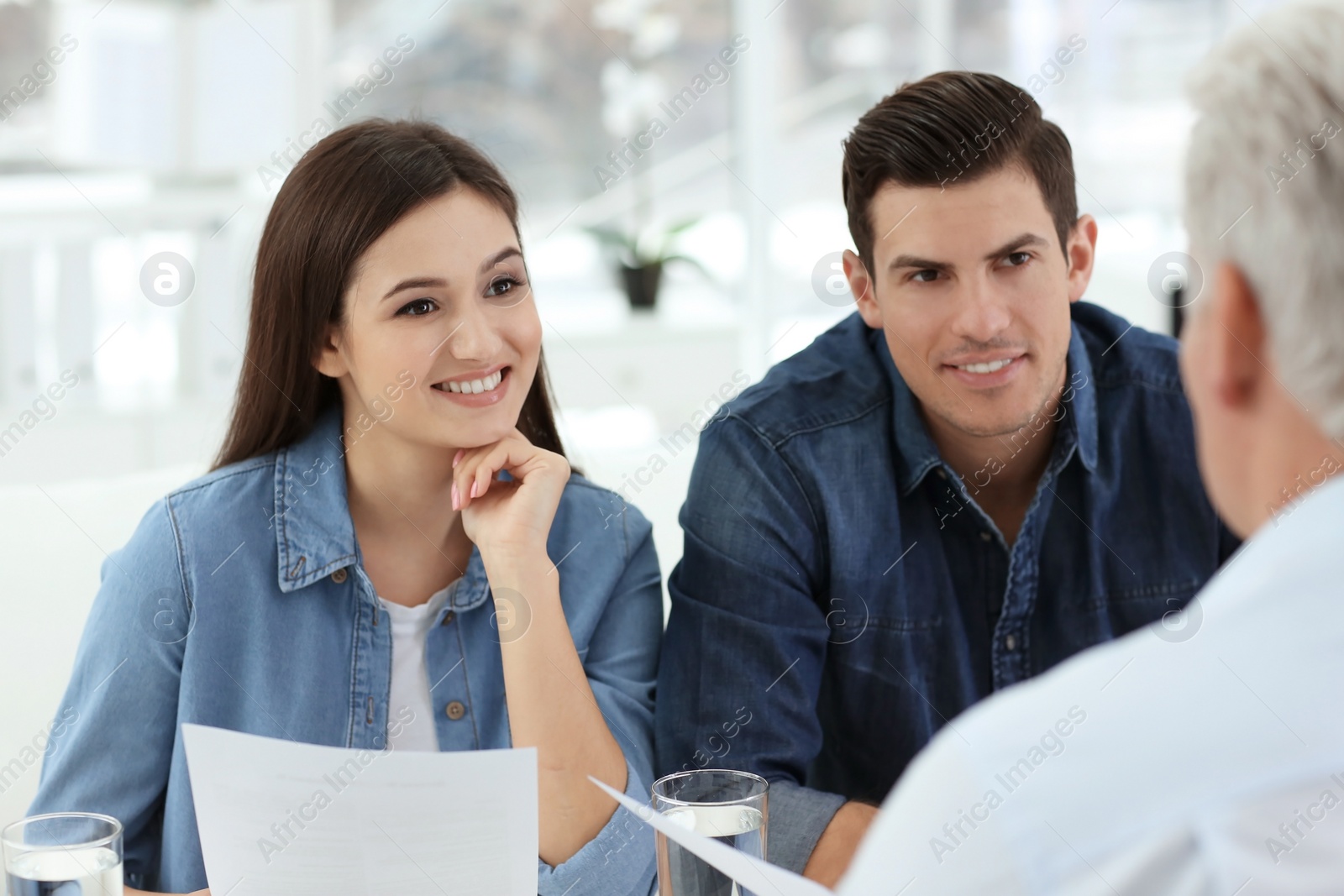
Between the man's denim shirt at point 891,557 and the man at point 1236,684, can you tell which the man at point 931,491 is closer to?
the man's denim shirt at point 891,557

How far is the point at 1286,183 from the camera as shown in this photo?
0.66 metres

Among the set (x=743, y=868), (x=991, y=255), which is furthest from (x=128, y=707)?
(x=991, y=255)

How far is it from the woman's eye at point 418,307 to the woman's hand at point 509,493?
0.19m

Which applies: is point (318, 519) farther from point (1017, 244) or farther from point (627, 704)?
point (1017, 244)

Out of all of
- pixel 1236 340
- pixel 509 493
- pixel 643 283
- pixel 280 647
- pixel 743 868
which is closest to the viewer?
pixel 1236 340

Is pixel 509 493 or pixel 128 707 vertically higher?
pixel 509 493

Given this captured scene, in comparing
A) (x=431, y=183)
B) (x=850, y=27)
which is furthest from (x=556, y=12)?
(x=431, y=183)

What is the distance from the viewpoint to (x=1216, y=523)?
71.1 inches

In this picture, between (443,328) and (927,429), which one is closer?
(443,328)

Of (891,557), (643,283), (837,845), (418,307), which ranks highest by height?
(643,283)

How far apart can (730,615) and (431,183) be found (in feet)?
2.11

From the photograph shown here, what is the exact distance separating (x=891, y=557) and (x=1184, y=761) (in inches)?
44.9

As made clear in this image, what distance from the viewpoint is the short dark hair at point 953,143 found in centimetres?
170

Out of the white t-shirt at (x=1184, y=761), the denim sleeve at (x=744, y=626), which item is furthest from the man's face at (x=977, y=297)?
the white t-shirt at (x=1184, y=761)
